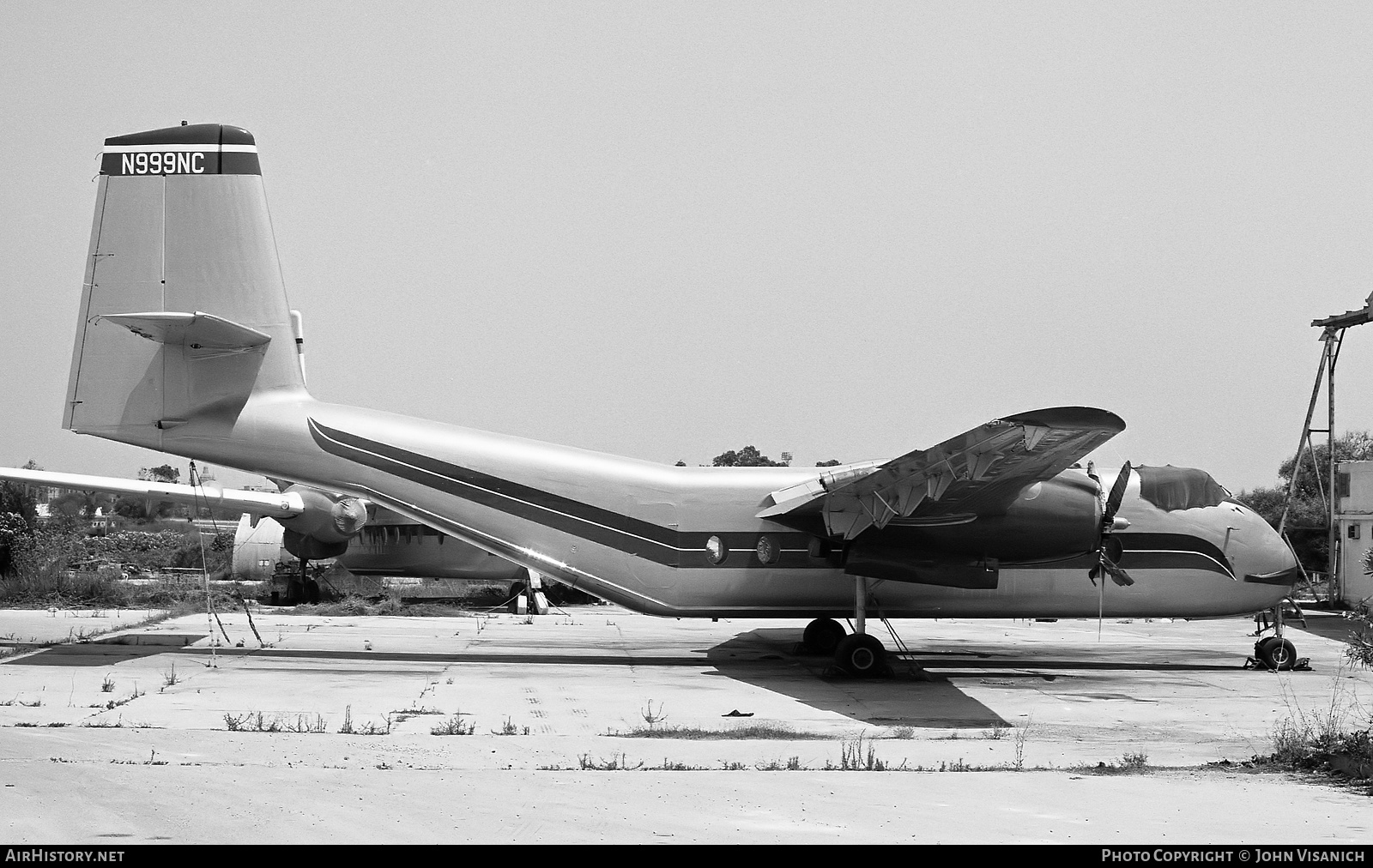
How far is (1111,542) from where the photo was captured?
1560 cm

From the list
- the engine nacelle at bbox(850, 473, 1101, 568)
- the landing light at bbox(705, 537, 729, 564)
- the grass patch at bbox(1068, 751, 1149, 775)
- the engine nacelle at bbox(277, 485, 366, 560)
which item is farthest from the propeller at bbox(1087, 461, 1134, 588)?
the engine nacelle at bbox(277, 485, 366, 560)

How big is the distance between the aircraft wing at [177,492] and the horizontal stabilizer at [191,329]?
268 cm

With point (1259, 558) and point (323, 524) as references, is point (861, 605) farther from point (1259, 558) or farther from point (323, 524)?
point (323, 524)

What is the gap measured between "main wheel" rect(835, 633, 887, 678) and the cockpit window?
4.84 meters

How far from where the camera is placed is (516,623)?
24297 mm

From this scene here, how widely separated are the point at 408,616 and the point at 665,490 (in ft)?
41.7

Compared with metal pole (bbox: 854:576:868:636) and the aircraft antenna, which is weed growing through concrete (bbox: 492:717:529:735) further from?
the aircraft antenna

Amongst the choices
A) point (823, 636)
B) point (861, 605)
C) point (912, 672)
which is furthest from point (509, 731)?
point (823, 636)

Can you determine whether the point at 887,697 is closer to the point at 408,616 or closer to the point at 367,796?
the point at 367,796

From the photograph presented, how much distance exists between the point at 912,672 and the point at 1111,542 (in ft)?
11.3

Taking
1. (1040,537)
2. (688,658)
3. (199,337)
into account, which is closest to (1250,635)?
(1040,537)

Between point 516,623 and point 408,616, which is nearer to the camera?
point 516,623

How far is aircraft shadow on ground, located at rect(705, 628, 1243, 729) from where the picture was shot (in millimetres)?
12078

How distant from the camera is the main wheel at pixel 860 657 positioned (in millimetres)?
14570
